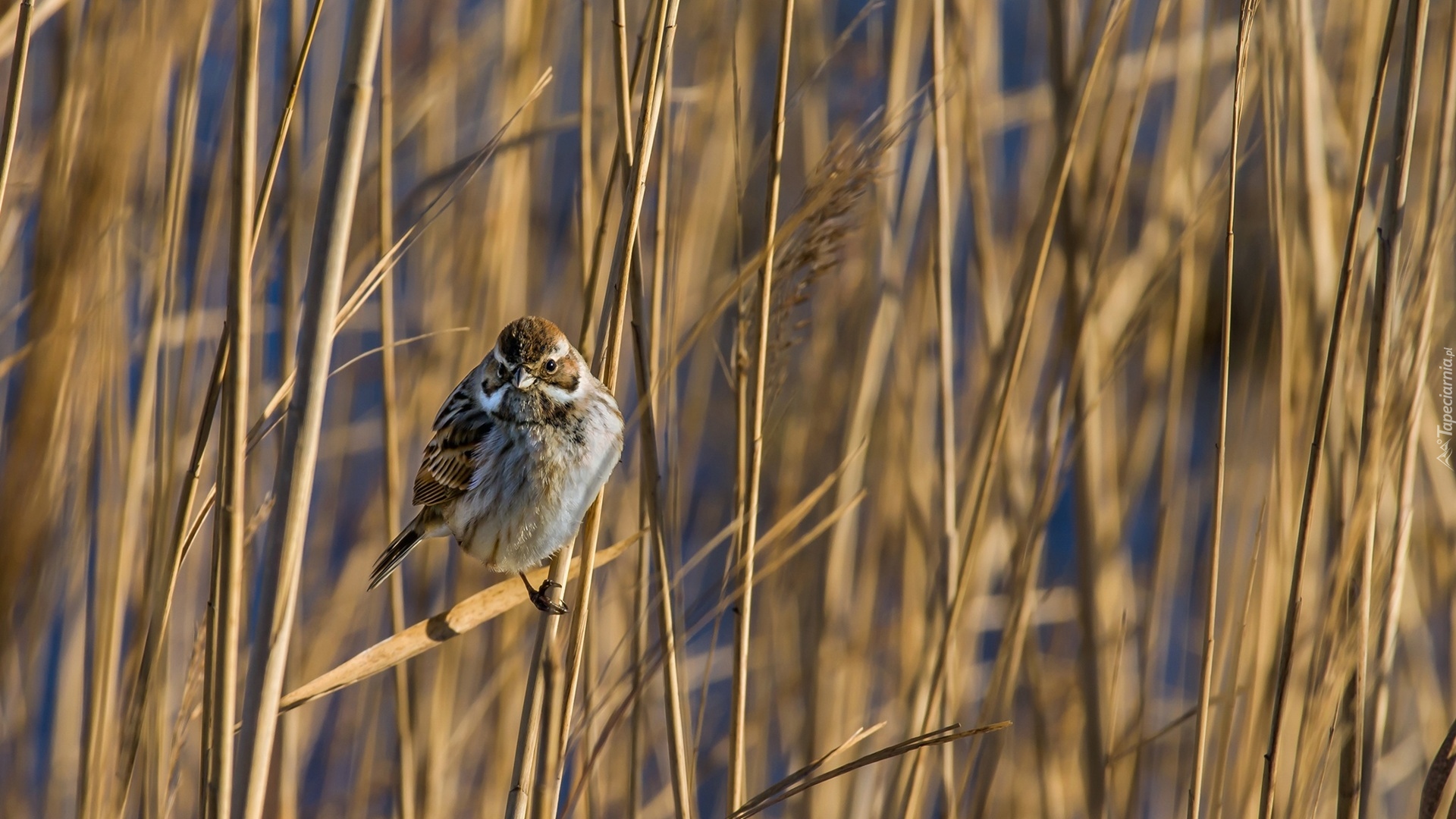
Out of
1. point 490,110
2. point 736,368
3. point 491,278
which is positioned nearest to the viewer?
point 736,368

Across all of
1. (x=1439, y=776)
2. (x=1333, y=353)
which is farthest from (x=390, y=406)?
(x=1439, y=776)

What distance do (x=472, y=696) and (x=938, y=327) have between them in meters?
1.61

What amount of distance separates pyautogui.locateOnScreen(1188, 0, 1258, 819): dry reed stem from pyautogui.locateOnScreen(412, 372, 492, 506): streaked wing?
1.31 meters

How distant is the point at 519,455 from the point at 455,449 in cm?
19

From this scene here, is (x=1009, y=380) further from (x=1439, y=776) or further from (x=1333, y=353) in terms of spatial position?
(x=1439, y=776)

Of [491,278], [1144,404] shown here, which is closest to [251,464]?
[491,278]

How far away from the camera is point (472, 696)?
117 inches

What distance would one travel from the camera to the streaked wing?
2.27 meters

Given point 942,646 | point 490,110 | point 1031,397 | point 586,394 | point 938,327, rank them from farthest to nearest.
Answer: point 1031,397 < point 490,110 < point 586,394 < point 938,327 < point 942,646

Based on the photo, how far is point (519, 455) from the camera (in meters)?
2.19

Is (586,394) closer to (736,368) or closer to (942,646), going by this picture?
(736,368)

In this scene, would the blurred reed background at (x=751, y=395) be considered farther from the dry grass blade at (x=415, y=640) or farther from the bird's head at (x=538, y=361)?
the bird's head at (x=538, y=361)

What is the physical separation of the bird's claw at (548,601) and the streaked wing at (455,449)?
56 centimetres

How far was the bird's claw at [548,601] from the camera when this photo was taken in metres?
1.57
